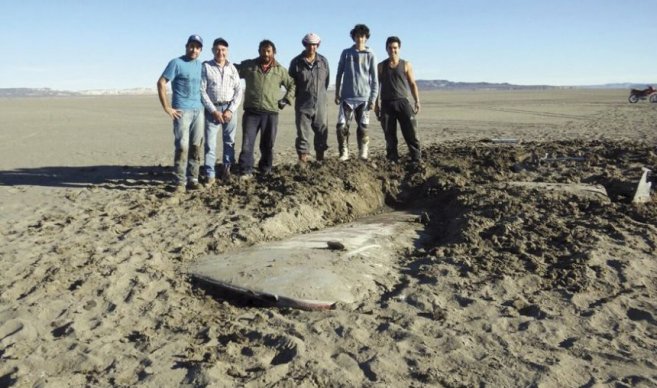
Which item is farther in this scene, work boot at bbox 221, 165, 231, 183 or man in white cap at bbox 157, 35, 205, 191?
work boot at bbox 221, 165, 231, 183

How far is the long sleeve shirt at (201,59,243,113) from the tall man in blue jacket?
156 centimetres

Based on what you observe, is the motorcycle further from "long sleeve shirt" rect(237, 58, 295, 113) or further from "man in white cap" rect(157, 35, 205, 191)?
"man in white cap" rect(157, 35, 205, 191)

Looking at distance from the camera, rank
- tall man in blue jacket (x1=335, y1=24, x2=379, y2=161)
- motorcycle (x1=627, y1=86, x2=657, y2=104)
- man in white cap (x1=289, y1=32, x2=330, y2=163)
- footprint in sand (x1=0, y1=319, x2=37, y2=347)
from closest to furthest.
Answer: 1. footprint in sand (x1=0, y1=319, x2=37, y2=347)
2. man in white cap (x1=289, y1=32, x2=330, y2=163)
3. tall man in blue jacket (x1=335, y1=24, x2=379, y2=161)
4. motorcycle (x1=627, y1=86, x2=657, y2=104)

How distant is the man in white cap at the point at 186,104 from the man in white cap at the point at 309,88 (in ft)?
4.63

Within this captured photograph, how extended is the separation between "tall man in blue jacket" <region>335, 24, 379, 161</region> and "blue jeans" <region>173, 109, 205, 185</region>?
205cm

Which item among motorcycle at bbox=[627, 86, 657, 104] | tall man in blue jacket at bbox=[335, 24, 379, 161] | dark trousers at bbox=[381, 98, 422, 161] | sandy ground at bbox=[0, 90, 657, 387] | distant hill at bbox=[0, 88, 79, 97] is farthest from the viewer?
distant hill at bbox=[0, 88, 79, 97]

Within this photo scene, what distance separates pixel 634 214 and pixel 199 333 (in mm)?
4348

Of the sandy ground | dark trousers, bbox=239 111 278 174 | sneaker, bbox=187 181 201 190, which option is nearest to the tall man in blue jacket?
the sandy ground

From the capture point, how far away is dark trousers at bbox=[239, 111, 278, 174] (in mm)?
7645

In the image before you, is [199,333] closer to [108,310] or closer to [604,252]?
[108,310]

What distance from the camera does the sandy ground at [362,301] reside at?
327cm

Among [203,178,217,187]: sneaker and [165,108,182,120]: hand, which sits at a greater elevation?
[165,108,182,120]: hand

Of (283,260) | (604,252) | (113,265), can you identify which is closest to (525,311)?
(604,252)

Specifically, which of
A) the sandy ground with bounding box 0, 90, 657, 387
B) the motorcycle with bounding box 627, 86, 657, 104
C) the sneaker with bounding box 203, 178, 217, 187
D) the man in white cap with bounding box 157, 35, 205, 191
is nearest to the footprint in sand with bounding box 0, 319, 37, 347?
the sandy ground with bounding box 0, 90, 657, 387
